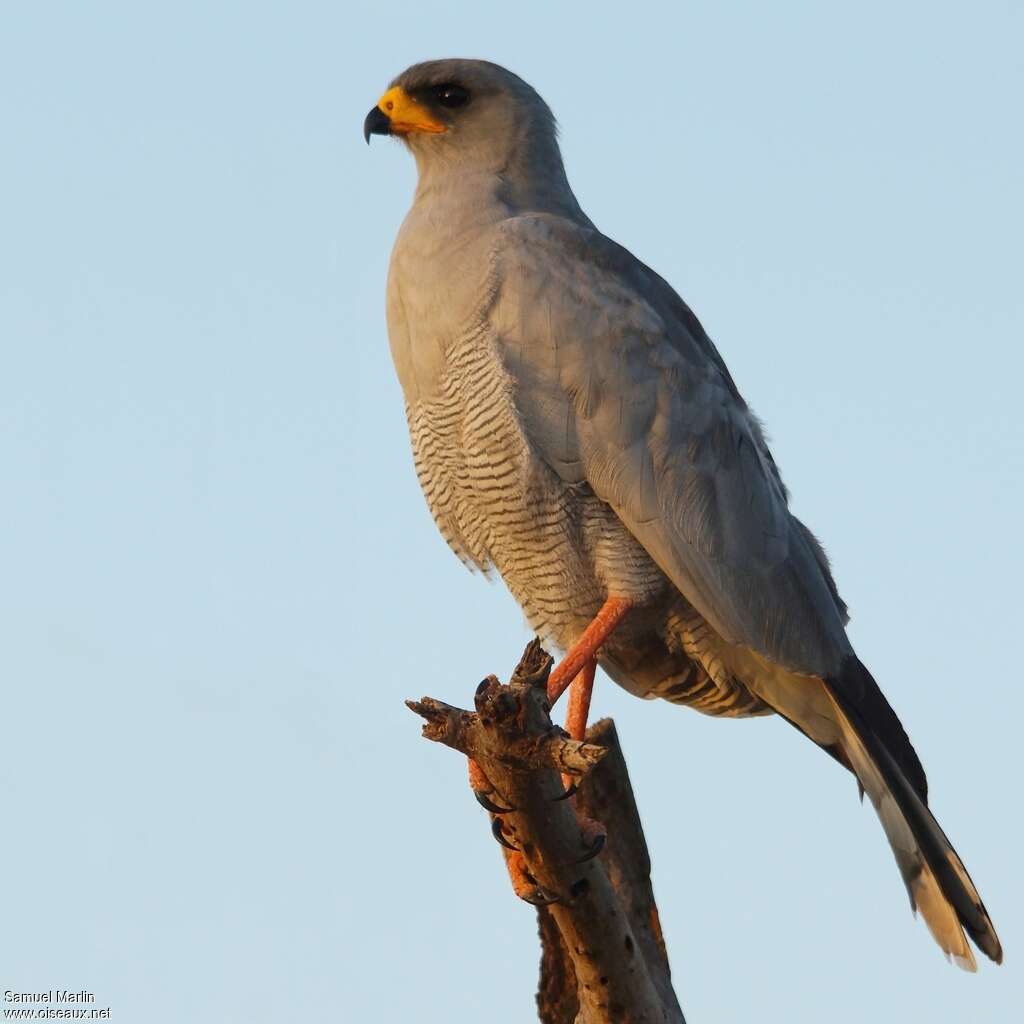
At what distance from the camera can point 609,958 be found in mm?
5746

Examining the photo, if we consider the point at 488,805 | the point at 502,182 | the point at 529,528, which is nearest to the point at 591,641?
the point at 529,528

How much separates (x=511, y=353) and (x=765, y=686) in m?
1.85

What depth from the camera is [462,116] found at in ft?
25.0

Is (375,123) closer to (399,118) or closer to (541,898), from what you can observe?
(399,118)

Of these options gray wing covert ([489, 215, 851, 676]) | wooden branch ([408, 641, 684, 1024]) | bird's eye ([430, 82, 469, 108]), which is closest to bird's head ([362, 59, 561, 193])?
bird's eye ([430, 82, 469, 108])

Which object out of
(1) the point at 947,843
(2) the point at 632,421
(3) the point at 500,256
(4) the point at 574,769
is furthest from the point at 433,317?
(1) the point at 947,843

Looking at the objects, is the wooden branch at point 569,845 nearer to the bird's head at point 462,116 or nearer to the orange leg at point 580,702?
the orange leg at point 580,702

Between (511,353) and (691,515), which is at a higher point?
(511,353)

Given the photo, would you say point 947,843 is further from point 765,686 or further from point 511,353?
point 511,353

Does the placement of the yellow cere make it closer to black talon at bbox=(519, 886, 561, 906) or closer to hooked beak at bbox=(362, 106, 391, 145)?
hooked beak at bbox=(362, 106, 391, 145)

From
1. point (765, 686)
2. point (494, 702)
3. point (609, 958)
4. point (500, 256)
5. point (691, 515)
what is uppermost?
point (500, 256)

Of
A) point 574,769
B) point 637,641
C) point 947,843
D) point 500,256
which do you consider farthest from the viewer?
point 637,641

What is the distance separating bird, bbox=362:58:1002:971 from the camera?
6.55m

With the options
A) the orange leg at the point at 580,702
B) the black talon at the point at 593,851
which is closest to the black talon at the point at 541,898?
the black talon at the point at 593,851
